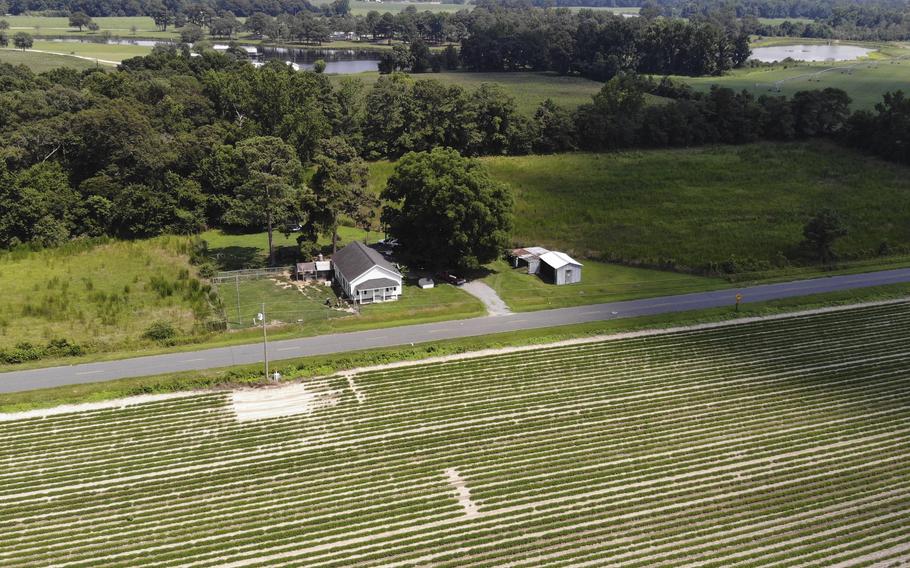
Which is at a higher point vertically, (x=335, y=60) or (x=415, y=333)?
(x=335, y=60)

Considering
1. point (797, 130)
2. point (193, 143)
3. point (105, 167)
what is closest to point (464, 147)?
point (193, 143)

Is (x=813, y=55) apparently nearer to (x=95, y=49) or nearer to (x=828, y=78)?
(x=828, y=78)

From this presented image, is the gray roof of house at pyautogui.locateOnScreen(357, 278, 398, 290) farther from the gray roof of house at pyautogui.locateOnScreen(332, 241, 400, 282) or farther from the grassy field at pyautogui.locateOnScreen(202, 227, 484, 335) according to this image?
the grassy field at pyautogui.locateOnScreen(202, 227, 484, 335)

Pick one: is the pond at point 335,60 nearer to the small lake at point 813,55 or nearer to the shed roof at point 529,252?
the small lake at point 813,55

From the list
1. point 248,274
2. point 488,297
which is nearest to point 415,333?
point 488,297

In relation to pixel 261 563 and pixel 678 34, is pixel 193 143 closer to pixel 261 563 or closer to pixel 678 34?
pixel 261 563

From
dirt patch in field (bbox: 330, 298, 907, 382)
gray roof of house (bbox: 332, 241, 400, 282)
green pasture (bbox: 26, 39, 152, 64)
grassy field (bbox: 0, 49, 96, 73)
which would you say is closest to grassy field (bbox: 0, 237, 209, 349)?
gray roof of house (bbox: 332, 241, 400, 282)
